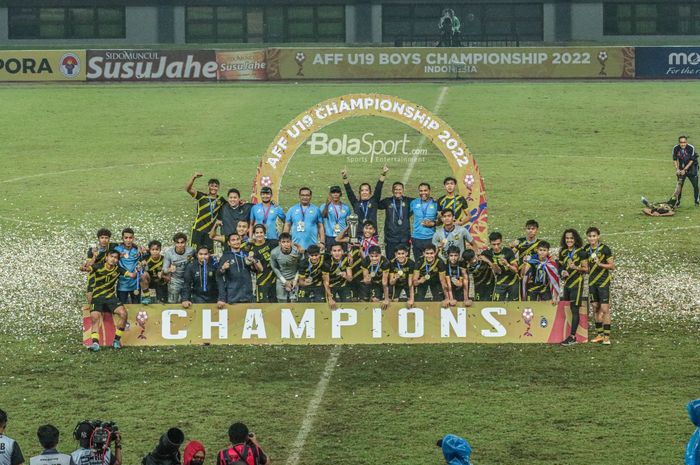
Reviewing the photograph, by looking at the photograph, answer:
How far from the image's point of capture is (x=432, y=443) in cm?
1703

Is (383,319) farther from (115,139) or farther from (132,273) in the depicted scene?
(115,139)

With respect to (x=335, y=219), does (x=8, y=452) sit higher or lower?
lower

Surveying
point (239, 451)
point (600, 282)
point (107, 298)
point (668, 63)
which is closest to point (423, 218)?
point (600, 282)

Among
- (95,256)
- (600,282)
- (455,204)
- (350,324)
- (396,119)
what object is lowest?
(350,324)

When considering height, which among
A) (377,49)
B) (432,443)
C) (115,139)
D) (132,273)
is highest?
(377,49)

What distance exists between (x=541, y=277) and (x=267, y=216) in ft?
18.3

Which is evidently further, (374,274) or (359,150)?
(359,150)

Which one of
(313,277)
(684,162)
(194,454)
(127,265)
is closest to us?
(194,454)

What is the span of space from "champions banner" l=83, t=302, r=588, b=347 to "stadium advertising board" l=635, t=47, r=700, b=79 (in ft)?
121

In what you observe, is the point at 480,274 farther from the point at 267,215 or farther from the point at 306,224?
the point at 267,215

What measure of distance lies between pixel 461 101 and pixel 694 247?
22725mm

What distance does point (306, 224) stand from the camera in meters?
24.6

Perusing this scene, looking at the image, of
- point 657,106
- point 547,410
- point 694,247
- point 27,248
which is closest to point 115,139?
point 27,248

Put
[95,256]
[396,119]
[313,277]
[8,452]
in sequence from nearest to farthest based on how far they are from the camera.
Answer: [8,452] < [95,256] < [313,277] < [396,119]
